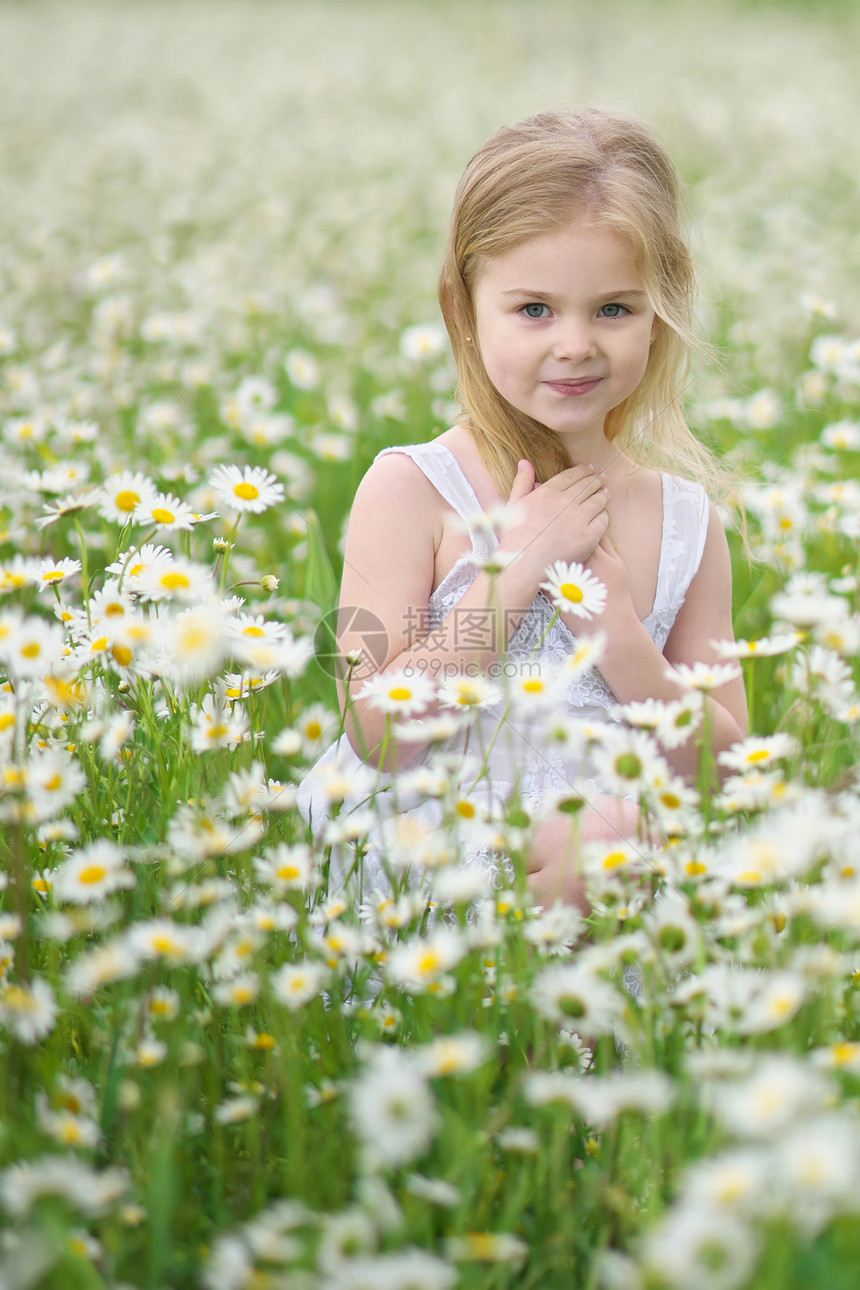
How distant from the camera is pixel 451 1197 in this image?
0.75 m

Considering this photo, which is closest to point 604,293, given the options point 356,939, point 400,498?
point 400,498

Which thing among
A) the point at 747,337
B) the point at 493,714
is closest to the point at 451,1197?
the point at 493,714

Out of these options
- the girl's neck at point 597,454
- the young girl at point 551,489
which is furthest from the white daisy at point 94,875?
the girl's neck at point 597,454

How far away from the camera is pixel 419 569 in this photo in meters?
1.61

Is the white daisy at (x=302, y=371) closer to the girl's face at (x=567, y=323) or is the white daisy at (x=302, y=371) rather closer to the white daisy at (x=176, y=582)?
the girl's face at (x=567, y=323)

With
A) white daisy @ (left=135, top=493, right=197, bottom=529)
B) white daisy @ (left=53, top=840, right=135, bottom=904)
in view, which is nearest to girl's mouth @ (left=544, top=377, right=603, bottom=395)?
white daisy @ (left=135, top=493, right=197, bottom=529)

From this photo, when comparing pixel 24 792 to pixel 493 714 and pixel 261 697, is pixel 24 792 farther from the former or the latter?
pixel 493 714

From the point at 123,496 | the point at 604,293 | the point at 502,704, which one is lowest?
the point at 502,704

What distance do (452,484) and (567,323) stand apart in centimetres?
29

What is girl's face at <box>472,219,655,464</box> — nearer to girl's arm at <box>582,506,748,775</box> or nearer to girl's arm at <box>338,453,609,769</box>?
girl's arm at <box>338,453,609,769</box>

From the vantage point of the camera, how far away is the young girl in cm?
148

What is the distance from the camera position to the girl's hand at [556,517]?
1518mm

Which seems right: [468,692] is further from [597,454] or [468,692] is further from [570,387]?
[597,454]

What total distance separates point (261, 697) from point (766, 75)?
9.91 metres
